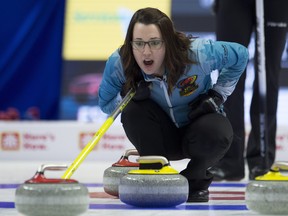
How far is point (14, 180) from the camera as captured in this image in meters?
3.89

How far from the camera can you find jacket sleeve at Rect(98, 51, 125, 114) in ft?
9.16

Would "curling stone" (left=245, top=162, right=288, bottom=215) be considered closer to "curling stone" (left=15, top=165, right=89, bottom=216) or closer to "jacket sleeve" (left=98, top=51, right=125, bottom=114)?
"curling stone" (left=15, top=165, right=89, bottom=216)

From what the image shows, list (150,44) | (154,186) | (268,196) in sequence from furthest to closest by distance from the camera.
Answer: (150,44)
(154,186)
(268,196)

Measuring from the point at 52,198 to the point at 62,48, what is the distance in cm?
496

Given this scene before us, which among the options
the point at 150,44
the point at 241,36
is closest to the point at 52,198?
the point at 150,44

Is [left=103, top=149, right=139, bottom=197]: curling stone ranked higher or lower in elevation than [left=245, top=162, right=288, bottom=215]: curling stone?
lower

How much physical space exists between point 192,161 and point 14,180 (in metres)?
1.34

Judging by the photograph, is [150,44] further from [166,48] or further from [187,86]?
[187,86]

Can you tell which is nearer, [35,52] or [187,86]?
[187,86]

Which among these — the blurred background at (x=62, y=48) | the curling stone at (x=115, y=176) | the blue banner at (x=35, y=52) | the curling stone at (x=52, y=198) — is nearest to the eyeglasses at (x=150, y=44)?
the curling stone at (x=115, y=176)

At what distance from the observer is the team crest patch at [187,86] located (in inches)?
110

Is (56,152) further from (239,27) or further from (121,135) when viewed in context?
(239,27)

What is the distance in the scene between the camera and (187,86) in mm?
2811

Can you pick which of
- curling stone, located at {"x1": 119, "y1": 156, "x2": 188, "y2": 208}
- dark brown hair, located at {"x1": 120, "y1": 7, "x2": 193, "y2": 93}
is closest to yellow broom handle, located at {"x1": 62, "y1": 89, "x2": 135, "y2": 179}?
dark brown hair, located at {"x1": 120, "y1": 7, "x2": 193, "y2": 93}
